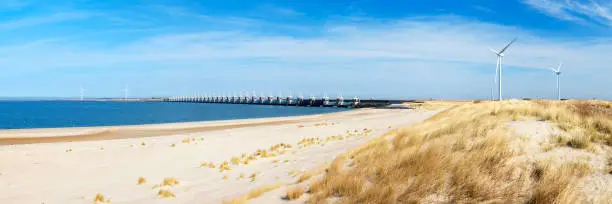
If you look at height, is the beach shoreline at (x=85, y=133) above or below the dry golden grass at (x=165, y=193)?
below

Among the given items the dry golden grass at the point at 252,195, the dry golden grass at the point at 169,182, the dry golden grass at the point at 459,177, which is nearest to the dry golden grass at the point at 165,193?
the dry golden grass at the point at 169,182

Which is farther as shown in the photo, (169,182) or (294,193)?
(169,182)

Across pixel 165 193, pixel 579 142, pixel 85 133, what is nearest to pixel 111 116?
pixel 85 133

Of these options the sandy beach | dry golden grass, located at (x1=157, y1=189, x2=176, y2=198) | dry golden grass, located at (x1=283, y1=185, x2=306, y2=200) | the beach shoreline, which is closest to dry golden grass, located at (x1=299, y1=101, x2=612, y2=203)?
dry golden grass, located at (x1=283, y1=185, x2=306, y2=200)

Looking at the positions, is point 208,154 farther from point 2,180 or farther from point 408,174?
point 408,174

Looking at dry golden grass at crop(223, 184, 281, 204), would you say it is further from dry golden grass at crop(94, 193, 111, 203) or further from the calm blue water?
the calm blue water

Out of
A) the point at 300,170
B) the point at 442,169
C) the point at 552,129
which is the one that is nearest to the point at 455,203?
the point at 442,169

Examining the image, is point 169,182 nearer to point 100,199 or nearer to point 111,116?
point 100,199

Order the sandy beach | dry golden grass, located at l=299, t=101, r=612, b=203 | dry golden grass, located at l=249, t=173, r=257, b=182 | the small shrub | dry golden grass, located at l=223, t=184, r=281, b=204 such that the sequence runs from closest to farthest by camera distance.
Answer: dry golden grass, located at l=299, t=101, r=612, b=203 → dry golden grass, located at l=223, t=184, r=281, b=204 → the small shrub → the sandy beach → dry golden grass, located at l=249, t=173, r=257, b=182

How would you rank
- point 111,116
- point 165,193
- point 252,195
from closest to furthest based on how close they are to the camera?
point 252,195, point 165,193, point 111,116

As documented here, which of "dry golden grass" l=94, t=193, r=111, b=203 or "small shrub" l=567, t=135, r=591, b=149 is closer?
"small shrub" l=567, t=135, r=591, b=149

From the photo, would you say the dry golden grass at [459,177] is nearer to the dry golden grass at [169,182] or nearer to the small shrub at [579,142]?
the small shrub at [579,142]

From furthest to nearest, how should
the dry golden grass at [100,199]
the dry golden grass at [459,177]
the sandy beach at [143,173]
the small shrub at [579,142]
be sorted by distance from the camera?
the sandy beach at [143,173] < the dry golden grass at [100,199] < the small shrub at [579,142] < the dry golden grass at [459,177]

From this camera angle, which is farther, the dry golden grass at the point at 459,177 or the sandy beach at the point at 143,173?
the sandy beach at the point at 143,173
